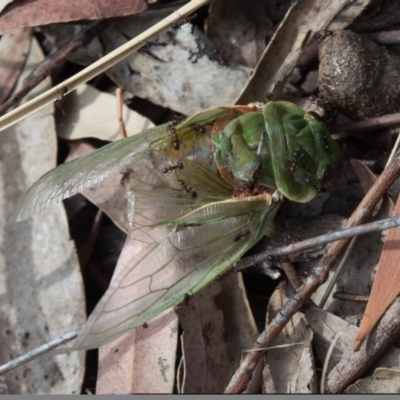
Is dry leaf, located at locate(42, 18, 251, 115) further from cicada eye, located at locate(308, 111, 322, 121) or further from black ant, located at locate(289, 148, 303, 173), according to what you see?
black ant, located at locate(289, 148, 303, 173)

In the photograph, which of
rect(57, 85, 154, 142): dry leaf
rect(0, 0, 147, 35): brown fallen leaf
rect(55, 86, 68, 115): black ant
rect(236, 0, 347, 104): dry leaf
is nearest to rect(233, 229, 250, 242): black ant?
rect(236, 0, 347, 104): dry leaf

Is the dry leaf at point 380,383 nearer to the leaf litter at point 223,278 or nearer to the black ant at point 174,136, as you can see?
the leaf litter at point 223,278

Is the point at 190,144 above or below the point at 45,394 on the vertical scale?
above

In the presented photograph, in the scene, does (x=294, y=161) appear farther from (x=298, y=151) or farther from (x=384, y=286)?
(x=384, y=286)

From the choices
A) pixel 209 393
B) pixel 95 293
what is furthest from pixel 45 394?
pixel 209 393

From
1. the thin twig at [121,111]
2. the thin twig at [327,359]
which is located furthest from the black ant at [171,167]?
the thin twig at [327,359]

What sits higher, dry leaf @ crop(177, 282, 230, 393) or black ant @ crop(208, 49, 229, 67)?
black ant @ crop(208, 49, 229, 67)

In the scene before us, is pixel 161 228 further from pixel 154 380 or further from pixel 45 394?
pixel 45 394
